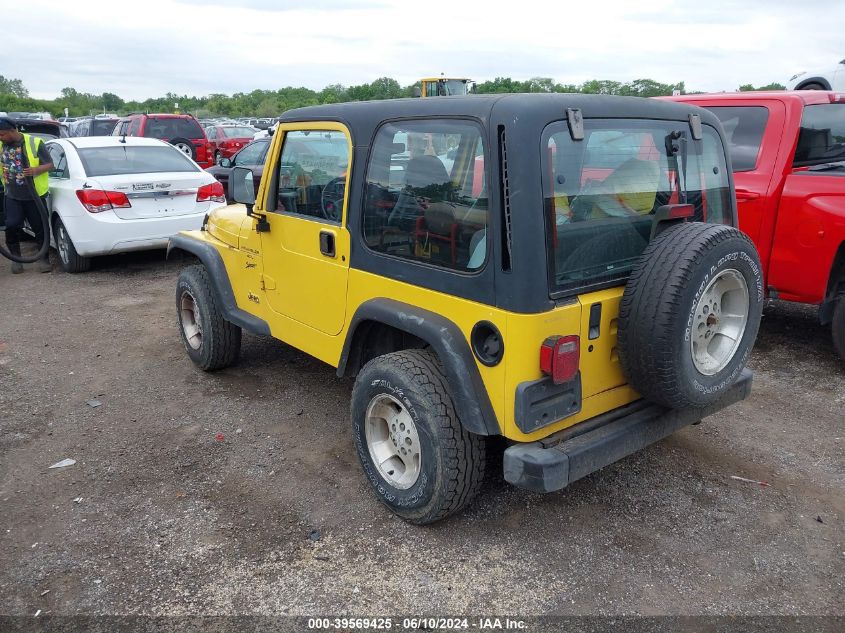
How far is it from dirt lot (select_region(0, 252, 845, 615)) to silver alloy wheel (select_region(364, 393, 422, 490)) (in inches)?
8.9

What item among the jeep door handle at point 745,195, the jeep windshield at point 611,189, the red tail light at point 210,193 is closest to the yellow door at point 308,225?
the jeep windshield at point 611,189

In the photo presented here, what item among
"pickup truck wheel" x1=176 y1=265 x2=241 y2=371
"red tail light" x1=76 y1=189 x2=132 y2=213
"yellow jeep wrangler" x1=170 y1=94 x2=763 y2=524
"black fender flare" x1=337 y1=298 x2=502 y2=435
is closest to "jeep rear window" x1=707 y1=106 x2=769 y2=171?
"yellow jeep wrangler" x1=170 y1=94 x2=763 y2=524

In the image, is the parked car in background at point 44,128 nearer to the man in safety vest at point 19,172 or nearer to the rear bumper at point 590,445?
the man in safety vest at point 19,172

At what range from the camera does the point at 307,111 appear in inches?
151

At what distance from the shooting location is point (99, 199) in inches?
295

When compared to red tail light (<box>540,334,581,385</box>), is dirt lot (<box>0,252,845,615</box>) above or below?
below

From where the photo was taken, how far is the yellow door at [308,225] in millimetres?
3479

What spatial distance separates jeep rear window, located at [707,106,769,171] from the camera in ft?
16.9

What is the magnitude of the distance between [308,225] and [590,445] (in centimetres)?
190

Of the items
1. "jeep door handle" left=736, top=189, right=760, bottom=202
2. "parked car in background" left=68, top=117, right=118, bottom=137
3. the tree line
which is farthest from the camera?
the tree line

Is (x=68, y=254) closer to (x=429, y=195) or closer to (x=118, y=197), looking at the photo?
(x=118, y=197)

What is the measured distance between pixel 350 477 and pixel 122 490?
1.21m

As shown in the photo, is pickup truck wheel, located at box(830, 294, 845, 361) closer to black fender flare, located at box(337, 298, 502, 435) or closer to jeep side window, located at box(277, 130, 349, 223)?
black fender flare, located at box(337, 298, 502, 435)

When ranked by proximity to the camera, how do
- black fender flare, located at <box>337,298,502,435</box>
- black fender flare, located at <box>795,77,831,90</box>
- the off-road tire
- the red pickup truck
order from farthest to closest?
black fender flare, located at <box>795,77,831,90</box>, the off-road tire, the red pickup truck, black fender flare, located at <box>337,298,502,435</box>
